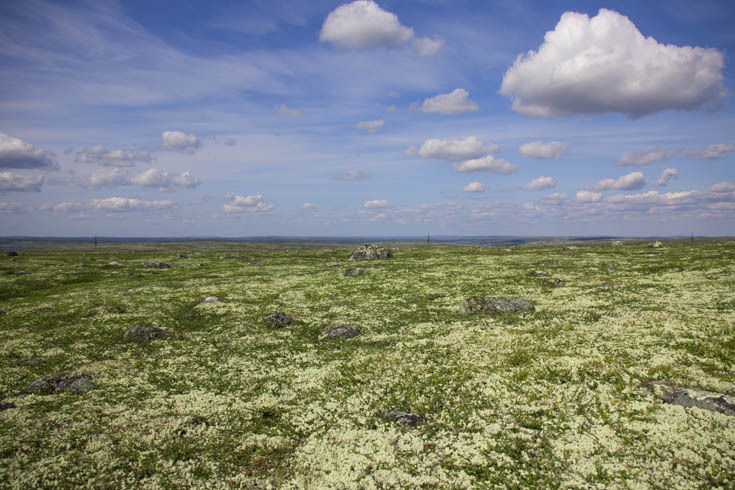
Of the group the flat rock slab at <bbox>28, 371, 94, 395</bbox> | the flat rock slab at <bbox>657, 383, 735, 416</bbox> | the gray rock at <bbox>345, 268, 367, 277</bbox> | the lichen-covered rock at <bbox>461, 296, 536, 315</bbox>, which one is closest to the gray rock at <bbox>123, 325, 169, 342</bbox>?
the flat rock slab at <bbox>28, 371, 94, 395</bbox>

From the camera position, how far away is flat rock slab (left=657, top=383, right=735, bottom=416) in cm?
1495

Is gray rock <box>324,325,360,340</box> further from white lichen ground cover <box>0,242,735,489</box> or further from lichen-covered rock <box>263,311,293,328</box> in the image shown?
lichen-covered rock <box>263,311,293,328</box>

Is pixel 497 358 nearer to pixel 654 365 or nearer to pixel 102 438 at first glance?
pixel 654 365

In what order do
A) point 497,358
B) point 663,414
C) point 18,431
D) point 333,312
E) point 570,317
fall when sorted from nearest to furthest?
point 663,414
point 18,431
point 497,358
point 570,317
point 333,312

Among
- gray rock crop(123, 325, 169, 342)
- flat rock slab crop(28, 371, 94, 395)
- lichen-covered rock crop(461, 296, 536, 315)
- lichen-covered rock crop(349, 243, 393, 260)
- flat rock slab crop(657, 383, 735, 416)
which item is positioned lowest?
flat rock slab crop(28, 371, 94, 395)

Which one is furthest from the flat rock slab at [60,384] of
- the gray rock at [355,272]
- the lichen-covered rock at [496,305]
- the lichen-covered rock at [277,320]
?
the gray rock at [355,272]

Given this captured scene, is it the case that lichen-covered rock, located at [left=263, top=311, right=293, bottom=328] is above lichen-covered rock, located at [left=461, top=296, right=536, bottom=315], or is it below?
below

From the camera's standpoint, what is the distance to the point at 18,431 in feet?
53.6

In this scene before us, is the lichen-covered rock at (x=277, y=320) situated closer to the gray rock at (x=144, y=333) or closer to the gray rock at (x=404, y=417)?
the gray rock at (x=144, y=333)

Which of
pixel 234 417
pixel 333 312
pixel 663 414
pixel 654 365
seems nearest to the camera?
pixel 663 414

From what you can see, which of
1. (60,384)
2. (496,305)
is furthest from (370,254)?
(60,384)

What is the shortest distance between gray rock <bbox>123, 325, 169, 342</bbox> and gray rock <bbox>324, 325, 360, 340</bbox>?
1349 cm

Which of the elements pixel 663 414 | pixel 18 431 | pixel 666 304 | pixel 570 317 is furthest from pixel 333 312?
pixel 666 304

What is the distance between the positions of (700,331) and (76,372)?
39.0m
